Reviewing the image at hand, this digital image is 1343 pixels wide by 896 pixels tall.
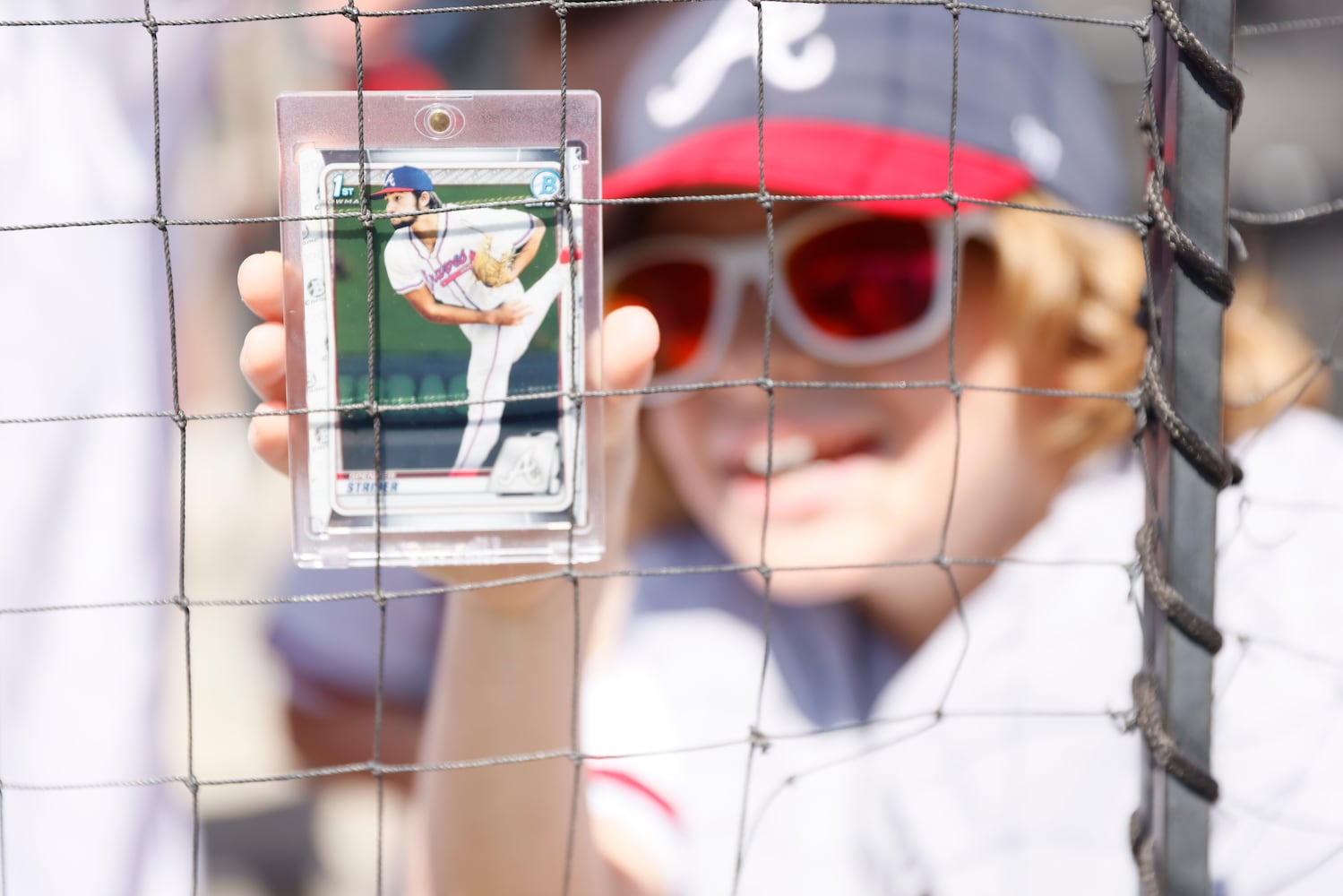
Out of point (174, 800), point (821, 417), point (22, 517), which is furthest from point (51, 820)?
point (821, 417)

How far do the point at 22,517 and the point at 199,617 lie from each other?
2.26 ft

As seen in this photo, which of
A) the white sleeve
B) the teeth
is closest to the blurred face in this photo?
the teeth

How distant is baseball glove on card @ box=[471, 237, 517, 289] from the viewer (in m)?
0.56

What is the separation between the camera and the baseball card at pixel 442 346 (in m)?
0.56

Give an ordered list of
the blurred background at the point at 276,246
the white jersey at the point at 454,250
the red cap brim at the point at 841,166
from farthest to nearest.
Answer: the blurred background at the point at 276,246 → the red cap brim at the point at 841,166 → the white jersey at the point at 454,250

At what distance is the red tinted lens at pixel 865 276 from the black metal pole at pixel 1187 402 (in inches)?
14.0

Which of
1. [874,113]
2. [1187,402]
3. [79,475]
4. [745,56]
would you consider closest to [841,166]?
[874,113]

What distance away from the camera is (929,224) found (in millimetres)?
944

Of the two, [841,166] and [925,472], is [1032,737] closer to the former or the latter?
[925,472]

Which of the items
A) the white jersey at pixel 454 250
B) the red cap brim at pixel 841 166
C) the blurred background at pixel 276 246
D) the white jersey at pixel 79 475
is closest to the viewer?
the white jersey at pixel 454 250

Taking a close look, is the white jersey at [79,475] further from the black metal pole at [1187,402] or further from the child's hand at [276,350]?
the black metal pole at [1187,402]

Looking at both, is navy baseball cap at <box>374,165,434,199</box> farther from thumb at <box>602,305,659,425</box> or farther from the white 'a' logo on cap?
the white 'a' logo on cap

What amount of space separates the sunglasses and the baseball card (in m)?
0.45

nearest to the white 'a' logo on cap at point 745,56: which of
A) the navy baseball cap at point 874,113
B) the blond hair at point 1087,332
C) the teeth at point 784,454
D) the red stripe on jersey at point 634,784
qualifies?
the navy baseball cap at point 874,113
